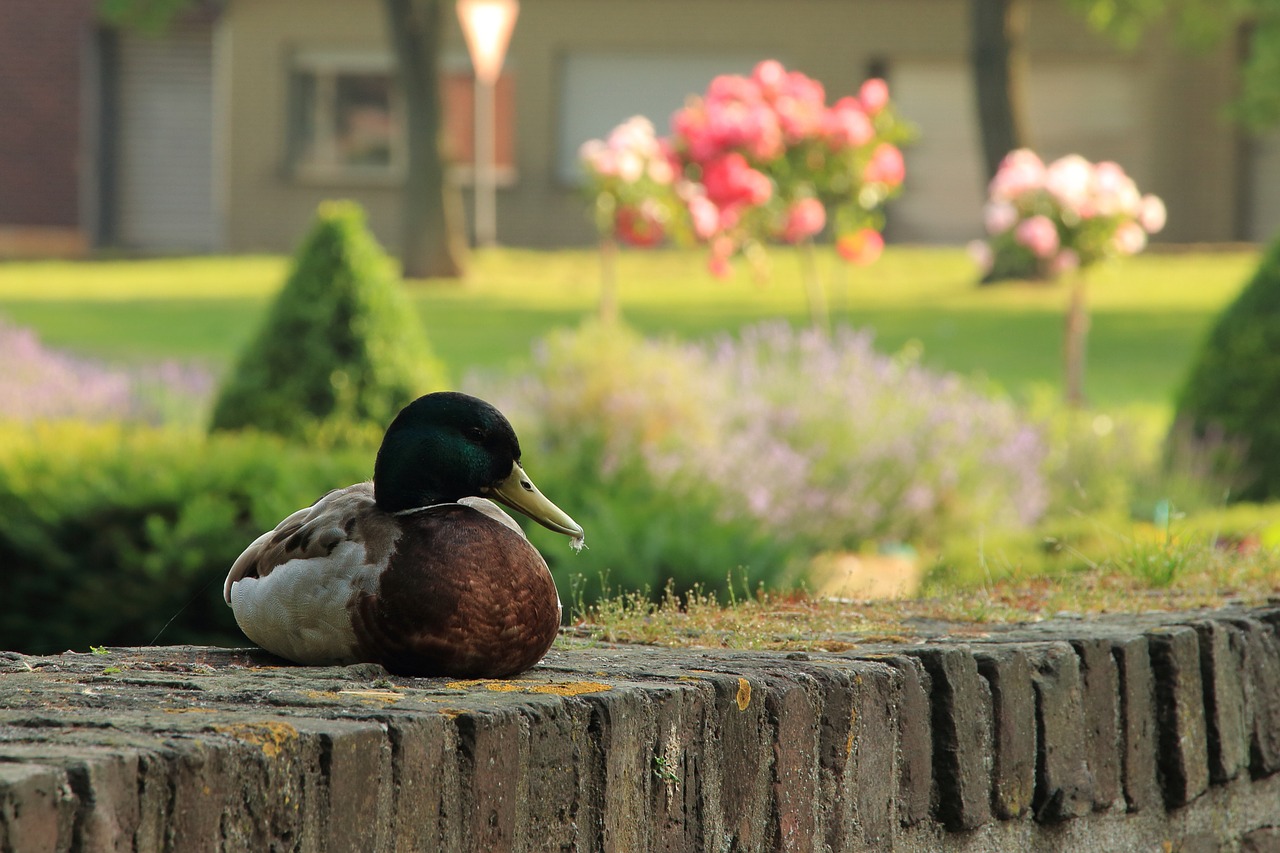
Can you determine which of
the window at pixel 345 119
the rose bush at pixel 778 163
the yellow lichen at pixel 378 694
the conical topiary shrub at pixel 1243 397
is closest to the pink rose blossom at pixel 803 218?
the rose bush at pixel 778 163

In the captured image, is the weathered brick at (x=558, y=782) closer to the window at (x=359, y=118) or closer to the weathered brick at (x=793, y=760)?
the weathered brick at (x=793, y=760)

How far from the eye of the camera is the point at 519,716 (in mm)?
2273

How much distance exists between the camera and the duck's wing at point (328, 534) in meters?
2.63

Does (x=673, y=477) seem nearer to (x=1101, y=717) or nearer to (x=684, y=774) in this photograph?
(x=1101, y=717)

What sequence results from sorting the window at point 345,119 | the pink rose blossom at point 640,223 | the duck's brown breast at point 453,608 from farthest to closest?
the window at point 345,119 < the pink rose blossom at point 640,223 < the duck's brown breast at point 453,608

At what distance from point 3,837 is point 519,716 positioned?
0.69 meters

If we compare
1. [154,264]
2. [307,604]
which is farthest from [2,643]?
[154,264]

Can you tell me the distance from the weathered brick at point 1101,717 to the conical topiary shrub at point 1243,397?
5.64 m

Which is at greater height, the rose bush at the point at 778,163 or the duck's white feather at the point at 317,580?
the rose bush at the point at 778,163

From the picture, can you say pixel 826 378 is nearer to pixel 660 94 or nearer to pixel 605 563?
pixel 605 563

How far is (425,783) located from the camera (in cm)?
218

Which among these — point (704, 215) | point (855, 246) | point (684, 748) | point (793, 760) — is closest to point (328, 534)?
point (684, 748)

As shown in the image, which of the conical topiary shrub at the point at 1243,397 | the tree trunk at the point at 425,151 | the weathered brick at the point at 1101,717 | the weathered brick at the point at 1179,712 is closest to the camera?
the weathered brick at the point at 1101,717

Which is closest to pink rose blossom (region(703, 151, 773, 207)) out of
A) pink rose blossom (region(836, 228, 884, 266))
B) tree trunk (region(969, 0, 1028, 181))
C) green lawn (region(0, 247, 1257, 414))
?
pink rose blossom (region(836, 228, 884, 266))
